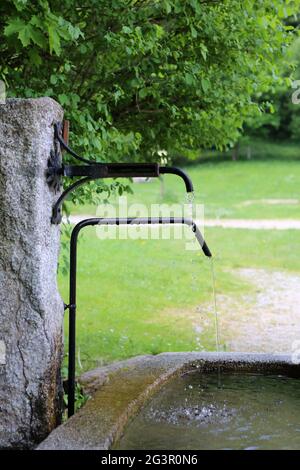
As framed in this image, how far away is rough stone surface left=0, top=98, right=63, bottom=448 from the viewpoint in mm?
3107

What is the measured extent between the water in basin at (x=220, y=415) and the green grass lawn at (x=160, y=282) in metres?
2.78

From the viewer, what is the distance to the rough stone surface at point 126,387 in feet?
9.20

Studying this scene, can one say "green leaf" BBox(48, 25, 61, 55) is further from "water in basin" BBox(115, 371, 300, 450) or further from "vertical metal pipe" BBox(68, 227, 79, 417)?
"water in basin" BBox(115, 371, 300, 450)

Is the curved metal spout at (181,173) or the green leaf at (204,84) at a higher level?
the green leaf at (204,84)

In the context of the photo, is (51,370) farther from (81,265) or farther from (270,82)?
(81,265)

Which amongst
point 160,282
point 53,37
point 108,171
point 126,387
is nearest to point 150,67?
point 53,37

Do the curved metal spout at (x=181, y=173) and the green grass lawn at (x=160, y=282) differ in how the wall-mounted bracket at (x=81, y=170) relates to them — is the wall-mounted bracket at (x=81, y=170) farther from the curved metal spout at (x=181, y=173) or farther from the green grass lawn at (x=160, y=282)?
the green grass lawn at (x=160, y=282)

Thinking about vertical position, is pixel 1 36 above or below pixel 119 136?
above

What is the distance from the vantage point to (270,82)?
20.1 ft

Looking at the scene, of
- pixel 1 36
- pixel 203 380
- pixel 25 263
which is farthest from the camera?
pixel 1 36

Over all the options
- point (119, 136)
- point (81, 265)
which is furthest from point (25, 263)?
point (81, 265)

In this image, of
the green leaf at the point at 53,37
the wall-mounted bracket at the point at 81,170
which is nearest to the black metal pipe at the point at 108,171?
the wall-mounted bracket at the point at 81,170

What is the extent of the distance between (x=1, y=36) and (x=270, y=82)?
2511 mm
